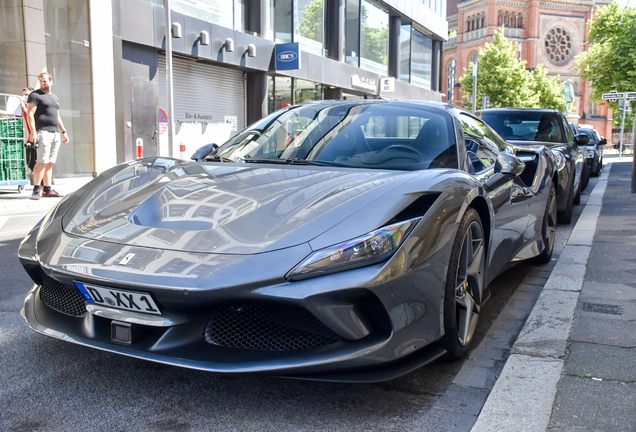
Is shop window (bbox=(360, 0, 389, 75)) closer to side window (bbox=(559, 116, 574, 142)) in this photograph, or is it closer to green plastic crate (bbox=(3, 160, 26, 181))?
side window (bbox=(559, 116, 574, 142))

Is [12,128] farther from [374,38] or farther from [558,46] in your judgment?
[558,46]

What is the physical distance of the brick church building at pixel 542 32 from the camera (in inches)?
3002

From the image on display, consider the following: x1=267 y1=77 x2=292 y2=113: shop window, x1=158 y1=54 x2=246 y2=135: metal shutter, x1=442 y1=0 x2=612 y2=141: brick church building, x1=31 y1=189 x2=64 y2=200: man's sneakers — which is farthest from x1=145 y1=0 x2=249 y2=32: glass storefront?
x1=442 y1=0 x2=612 y2=141: brick church building

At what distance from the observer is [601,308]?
3.65 metres

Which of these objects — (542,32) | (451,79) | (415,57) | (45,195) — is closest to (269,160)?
(45,195)

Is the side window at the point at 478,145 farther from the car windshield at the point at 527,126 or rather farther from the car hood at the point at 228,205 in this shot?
the car windshield at the point at 527,126

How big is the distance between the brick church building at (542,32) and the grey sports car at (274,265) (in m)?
76.8

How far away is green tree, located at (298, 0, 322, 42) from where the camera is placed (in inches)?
849

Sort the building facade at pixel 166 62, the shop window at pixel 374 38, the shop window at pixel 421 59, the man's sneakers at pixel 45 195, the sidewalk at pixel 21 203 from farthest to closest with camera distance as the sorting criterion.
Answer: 1. the shop window at pixel 421 59
2. the shop window at pixel 374 38
3. the building facade at pixel 166 62
4. the man's sneakers at pixel 45 195
5. the sidewalk at pixel 21 203

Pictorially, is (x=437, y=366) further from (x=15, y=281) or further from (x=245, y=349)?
(x=15, y=281)

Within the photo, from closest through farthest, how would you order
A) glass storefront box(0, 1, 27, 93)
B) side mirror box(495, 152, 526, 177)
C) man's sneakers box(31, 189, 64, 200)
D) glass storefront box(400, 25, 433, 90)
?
1. side mirror box(495, 152, 526, 177)
2. man's sneakers box(31, 189, 64, 200)
3. glass storefront box(0, 1, 27, 93)
4. glass storefront box(400, 25, 433, 90)

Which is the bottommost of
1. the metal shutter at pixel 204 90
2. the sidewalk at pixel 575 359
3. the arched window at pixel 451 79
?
the sidewalk at pixel 575 359

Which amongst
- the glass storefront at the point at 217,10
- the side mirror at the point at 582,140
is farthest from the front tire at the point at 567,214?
the glass storefront at the point at 217,10

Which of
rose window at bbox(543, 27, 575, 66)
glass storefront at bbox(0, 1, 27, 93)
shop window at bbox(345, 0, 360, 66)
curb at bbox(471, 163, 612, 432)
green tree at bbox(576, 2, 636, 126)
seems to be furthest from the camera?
rose window at bbox(543, 27, 575, 66)
